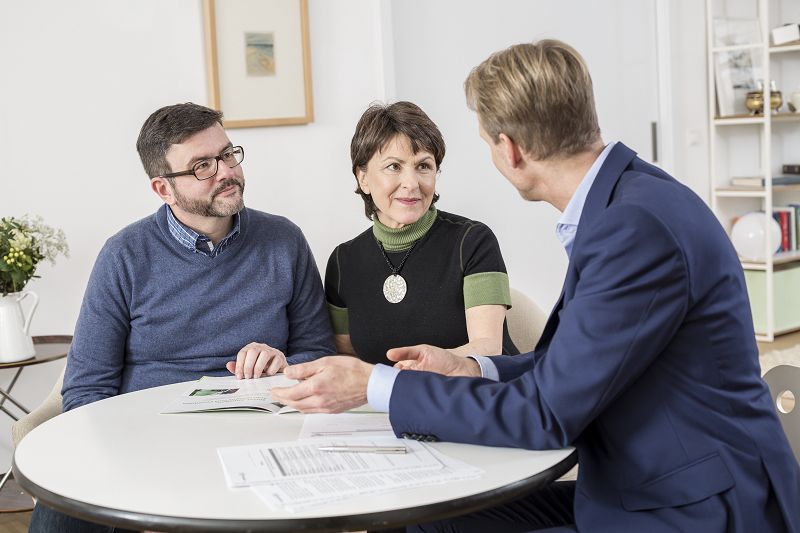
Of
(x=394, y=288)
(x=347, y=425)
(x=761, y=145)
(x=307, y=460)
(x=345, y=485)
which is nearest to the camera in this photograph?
(x=345, y=485)

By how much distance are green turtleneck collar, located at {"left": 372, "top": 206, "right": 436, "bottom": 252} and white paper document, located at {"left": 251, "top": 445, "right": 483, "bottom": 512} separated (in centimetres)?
121

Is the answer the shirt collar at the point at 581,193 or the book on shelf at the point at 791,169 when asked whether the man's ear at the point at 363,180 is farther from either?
the book on shelf at the point at 791,169

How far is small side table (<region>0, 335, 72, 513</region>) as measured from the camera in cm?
308

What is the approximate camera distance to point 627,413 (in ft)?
4.91

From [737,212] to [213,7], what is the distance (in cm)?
384

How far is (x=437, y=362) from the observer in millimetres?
1813

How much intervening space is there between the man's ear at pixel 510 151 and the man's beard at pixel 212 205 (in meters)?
1.06

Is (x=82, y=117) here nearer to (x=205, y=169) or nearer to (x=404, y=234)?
(x=205, y=169)

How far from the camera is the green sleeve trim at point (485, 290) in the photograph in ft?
8.23

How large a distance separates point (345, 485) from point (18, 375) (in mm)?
2277

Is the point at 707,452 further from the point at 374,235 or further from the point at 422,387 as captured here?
the point at 374,235

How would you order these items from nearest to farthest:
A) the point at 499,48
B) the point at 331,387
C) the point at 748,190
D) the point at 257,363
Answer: the point at 331,387, the point at 257,363, the point at 499,48, the point at 748,190

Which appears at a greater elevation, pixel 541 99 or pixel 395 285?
pixel 541 99

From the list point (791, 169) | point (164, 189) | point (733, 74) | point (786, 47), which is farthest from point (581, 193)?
point (791, 169)
